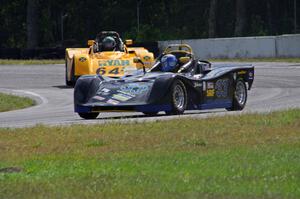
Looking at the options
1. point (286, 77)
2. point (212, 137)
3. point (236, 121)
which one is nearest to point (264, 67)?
point (286, 77)

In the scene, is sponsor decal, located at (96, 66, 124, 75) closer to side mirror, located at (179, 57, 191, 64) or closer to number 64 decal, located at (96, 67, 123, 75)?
number 64 decal, located at (96, 67, 123, 75)

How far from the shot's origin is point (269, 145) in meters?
11.2

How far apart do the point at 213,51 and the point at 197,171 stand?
34.7 meters

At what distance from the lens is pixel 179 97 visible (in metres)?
17.0

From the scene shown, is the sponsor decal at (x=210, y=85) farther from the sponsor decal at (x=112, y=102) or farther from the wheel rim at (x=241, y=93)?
the sponsor decal at (x=112, y=102)

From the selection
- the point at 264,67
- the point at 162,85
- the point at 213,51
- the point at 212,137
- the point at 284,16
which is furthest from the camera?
the point at 284,16

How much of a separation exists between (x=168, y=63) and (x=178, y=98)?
1.10 metres

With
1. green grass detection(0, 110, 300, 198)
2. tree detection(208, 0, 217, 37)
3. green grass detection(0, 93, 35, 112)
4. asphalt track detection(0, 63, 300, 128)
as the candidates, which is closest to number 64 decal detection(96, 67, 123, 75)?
asphalt track detection(0, 63, 300, 128)

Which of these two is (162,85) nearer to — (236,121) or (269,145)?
(236,121)

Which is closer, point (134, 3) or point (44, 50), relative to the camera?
point (44, 50)

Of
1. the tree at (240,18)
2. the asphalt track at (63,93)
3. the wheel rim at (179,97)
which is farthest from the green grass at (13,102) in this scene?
the tree at (240,18)

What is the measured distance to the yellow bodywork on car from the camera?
87.0 ft

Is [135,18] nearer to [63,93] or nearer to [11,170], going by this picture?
[63,93]

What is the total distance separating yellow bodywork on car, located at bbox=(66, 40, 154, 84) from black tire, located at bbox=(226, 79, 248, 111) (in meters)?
7.48
